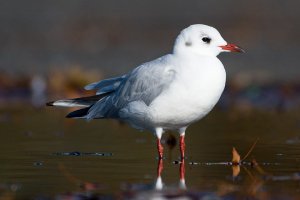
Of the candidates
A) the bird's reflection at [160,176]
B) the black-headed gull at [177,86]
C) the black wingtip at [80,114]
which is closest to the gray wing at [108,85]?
the black-headed gull at [177,86]

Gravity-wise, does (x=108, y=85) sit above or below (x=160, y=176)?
above

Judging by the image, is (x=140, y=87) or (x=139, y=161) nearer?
(x=139, y=161)

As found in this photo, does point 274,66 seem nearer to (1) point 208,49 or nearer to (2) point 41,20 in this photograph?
(2) point 41,20

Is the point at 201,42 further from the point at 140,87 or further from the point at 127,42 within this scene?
the point at 127,42

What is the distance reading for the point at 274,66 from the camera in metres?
25.1

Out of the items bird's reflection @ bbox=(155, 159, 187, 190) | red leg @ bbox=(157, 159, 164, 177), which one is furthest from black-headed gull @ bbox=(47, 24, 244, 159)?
bird's reflection @ bbox=(155, 159, 187, 190)

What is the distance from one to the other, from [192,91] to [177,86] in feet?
0.61

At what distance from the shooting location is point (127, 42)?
29.7 m

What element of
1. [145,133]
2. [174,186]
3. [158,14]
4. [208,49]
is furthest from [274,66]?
[174,186]

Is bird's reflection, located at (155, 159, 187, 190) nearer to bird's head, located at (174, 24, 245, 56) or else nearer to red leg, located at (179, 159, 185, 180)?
red leg, located at (179, 159, 185, 180)

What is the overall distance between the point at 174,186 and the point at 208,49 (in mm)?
2230

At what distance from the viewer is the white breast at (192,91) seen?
9.88 m

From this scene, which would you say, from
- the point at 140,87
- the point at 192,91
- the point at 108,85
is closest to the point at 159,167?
the point at 192,91

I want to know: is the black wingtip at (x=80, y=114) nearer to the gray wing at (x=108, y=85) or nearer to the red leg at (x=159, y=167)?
the gray wing at (x=108, y=85)
